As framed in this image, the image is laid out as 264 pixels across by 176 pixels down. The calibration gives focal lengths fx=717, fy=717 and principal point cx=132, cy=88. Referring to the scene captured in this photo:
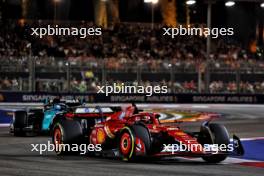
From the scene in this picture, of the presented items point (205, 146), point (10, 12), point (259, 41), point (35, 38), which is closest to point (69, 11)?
point (10, 12)

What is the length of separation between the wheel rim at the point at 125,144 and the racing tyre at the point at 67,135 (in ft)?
4.44

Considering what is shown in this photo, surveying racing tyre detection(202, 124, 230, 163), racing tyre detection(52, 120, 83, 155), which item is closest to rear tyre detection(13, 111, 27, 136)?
racing tyre detection(52, 120, 83, 155)

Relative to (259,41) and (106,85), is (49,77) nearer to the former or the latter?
(106,85)

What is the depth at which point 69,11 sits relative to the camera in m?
47.2

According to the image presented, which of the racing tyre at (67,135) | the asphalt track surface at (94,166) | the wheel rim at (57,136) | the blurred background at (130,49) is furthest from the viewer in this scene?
the blurred background at (130,49)

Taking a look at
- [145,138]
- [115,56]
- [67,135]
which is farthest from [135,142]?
[115,56]

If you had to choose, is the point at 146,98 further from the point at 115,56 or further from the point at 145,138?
the point at 145,138

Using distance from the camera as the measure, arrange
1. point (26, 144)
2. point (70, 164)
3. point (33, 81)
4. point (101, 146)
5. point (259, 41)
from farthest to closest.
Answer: point (259, 41), point (33, 81), point (26, 144), point (101, 146), point (70, 164)

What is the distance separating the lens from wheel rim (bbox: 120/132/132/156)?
12391mm

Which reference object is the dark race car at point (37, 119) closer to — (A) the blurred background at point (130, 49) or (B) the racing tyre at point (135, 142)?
(B) the racing tyre at point (135, 142)

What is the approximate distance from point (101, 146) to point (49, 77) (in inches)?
814

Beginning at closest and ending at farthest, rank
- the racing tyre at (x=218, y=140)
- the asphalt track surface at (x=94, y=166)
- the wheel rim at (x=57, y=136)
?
the asphalt track surface at (x=94, y=166) < the racing tyre at (x=218, y=140) < the wheel rim at (x=57, y=136)

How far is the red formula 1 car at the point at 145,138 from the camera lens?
40.2 feet

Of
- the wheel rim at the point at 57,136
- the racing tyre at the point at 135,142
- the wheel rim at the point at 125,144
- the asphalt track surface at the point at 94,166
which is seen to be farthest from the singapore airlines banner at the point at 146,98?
the racing tyre at the point at 135,142
